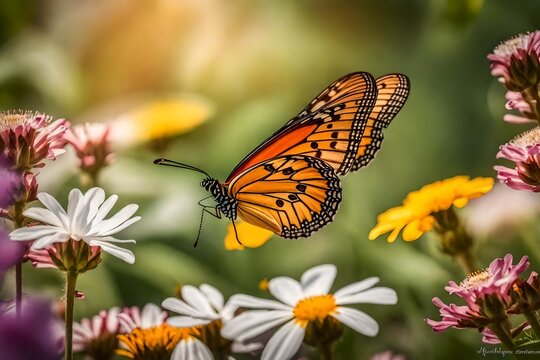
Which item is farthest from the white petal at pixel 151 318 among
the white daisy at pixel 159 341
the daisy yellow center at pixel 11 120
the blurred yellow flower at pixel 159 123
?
the blurred yellow flower at pixel 159 123

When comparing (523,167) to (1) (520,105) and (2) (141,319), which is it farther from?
(2) (141,319)

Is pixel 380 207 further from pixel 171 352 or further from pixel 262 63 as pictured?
pixel 171 352

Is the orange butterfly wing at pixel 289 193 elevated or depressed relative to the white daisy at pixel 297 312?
elevated

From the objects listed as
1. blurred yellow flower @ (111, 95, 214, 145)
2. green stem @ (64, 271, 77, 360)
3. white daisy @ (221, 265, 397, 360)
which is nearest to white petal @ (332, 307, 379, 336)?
white daisy @ (221, 265, 397, 360)

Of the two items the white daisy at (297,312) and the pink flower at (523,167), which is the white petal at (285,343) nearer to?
the white daisy at (297,312)

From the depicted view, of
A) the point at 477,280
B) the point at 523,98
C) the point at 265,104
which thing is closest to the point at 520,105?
the point at 523,98

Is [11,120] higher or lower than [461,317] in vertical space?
higher

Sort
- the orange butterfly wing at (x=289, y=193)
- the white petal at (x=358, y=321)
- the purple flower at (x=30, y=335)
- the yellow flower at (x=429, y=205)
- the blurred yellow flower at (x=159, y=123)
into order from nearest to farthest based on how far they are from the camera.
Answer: the purple flower at (x=30, y=335) < the white petal at (x=358, y=321) < the yellow flower at (x=429, y=205) < the orange butterfly wing at (x=289, y=193) < the blurred yellow flower at (x=159, y=123)
